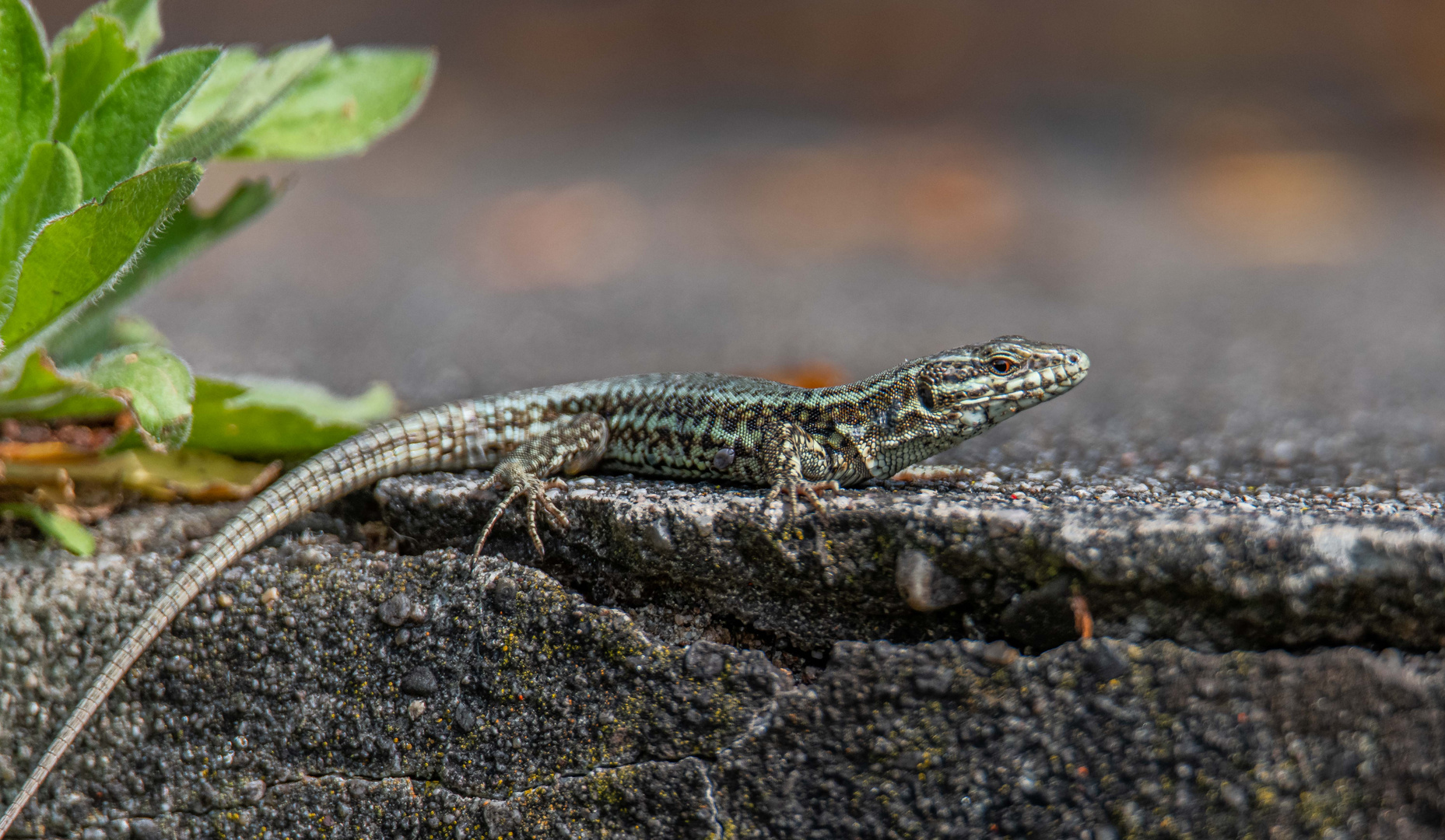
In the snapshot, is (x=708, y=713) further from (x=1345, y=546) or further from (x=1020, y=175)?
(x=1020, y=175)

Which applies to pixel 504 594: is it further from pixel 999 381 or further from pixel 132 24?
pixel 132 24

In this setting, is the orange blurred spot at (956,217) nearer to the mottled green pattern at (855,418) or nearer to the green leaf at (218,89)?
the mottled green pattern at (855,418)

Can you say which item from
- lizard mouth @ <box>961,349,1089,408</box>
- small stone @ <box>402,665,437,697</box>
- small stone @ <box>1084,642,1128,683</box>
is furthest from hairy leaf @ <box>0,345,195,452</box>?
small stone @ <box>1084,642,1128,683</box>

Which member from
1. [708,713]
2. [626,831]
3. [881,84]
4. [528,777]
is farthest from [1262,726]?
[881,84]

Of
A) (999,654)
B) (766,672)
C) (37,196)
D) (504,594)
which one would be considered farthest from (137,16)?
(999,654)

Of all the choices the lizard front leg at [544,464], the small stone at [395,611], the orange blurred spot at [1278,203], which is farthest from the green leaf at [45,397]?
the orange blurred spot at [1278,203]
